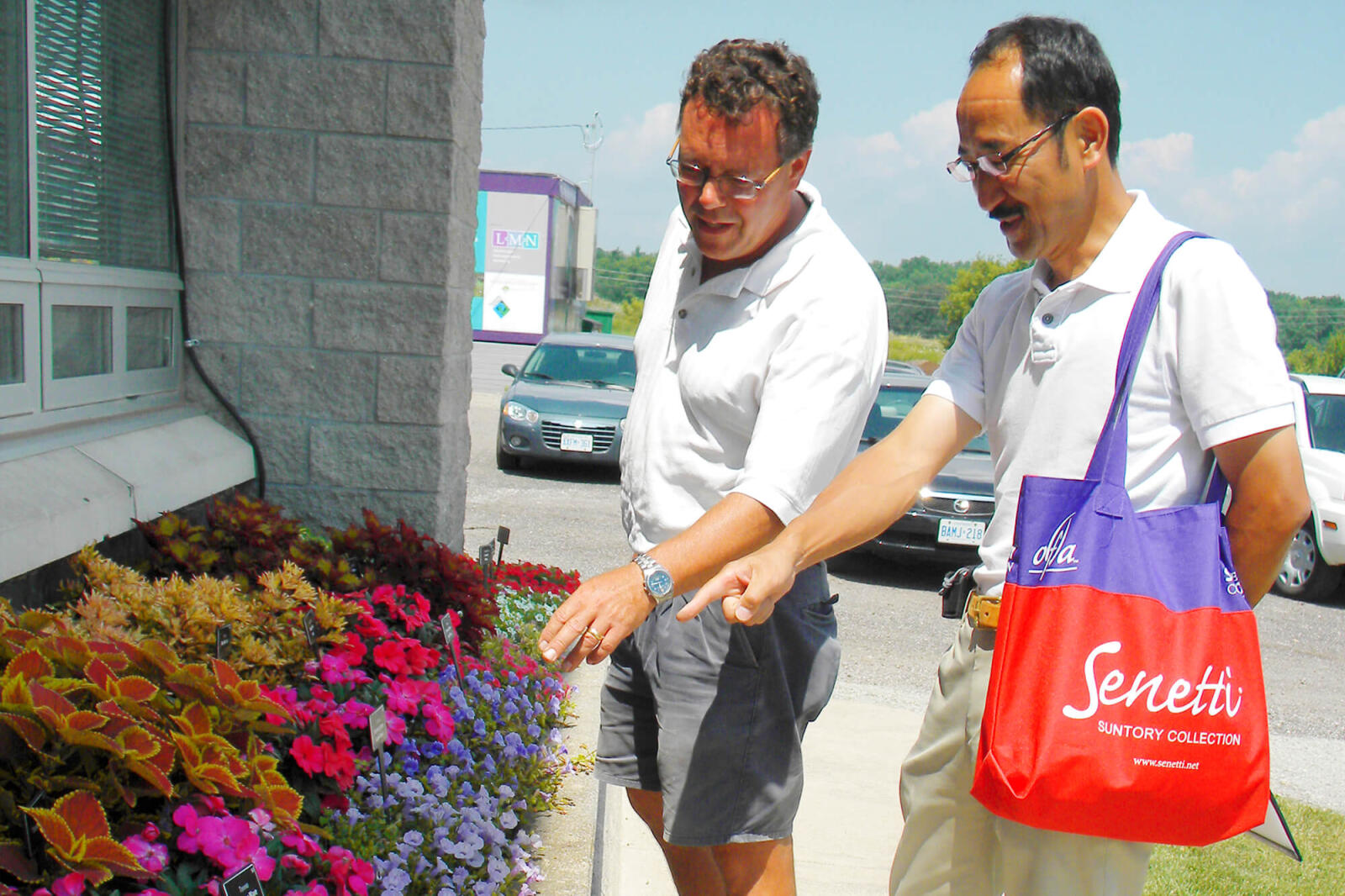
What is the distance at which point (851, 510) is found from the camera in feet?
6.61

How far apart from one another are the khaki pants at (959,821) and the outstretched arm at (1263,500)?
46cm

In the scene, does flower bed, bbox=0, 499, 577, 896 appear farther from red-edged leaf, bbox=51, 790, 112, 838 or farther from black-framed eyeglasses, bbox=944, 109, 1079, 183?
black-framed eyeglasses, bbox=944, 109, 1079, 183

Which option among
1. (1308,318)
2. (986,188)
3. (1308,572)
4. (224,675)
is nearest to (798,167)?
(986,188)

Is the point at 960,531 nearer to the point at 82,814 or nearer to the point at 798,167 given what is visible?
the point at 798,167

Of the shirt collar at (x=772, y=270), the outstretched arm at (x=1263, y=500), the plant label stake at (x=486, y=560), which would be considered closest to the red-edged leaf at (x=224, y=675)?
the shirt collar at (x=772, y=270)

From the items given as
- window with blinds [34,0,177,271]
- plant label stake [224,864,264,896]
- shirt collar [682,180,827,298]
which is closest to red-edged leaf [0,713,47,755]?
plant label stake [224,864,264,896]

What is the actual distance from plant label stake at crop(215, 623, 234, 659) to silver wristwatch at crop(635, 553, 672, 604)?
3.76ft

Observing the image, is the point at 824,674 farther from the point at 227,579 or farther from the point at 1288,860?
the point at 1288,860

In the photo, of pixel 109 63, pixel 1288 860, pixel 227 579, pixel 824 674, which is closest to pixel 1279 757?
pixel 1288 860

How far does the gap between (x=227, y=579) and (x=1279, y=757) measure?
16.7 feet

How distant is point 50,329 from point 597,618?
2.54m

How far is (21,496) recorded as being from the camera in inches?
111

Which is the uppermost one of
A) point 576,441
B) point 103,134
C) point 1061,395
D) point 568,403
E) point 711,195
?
point 103,134

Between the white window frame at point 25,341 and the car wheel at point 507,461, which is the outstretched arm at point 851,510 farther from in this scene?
the car wheel at point 507,461
